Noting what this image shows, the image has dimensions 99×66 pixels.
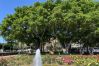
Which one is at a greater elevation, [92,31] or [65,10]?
[65,10]

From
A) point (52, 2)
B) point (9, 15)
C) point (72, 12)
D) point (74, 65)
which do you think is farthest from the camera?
point (9, 15)

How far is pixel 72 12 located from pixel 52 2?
18.5 ft

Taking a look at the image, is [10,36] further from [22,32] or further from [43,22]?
[43,22]

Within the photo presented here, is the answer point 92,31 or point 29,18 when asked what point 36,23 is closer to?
point 29,18

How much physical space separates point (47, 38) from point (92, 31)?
10.8 meters

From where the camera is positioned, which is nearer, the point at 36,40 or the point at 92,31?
the point at 92,31

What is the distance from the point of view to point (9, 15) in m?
55.4

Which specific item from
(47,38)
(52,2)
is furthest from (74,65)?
(47,38)

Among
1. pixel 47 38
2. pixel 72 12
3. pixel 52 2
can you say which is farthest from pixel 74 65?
pixel 47 38

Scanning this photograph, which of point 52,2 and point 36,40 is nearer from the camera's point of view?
point 52,2

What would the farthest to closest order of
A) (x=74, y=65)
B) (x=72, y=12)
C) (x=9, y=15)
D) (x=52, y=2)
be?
(x=9, y=15) → (x=52, y=2) → (x=72, y=12) → (x=74, y=65)

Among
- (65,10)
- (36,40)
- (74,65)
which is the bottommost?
(74,65)

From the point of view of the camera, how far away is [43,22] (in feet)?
155

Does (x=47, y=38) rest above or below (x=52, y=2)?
below
